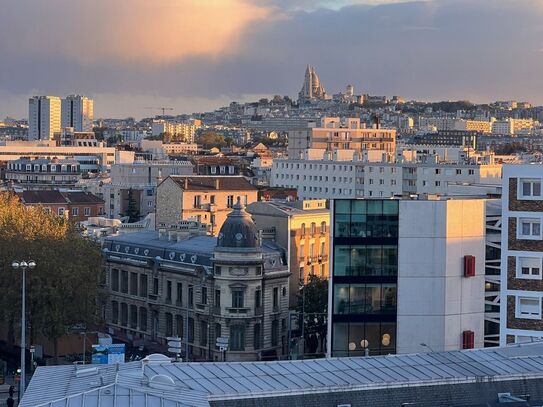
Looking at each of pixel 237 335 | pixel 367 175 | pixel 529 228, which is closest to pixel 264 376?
pixel 529 228

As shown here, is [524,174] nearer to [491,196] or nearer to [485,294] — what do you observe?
[485,294]

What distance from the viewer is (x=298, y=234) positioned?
79.7 m

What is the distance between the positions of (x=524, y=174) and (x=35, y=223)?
36.4 metres

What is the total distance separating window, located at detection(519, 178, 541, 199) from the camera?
2127 inches

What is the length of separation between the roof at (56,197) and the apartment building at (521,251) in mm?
77890

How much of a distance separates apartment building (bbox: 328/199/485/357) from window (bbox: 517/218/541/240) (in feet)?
10.8

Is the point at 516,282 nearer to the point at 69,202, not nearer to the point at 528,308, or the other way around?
the point at 528,308

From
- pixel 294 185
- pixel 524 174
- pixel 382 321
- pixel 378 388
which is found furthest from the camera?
pixel 294 185

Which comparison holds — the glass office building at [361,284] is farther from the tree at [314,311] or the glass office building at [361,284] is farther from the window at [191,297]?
the window at [191,297]

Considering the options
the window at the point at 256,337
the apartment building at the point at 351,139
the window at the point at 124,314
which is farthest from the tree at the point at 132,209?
the apartment building at the point at 351,139

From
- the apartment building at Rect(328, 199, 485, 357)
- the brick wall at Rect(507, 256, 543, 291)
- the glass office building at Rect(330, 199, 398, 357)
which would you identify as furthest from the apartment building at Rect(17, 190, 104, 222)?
the brick wall at Rect(507, 256, 543, 291)

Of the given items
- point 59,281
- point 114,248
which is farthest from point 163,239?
point 59,281

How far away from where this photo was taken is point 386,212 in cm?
5728

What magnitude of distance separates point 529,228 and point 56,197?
83254mm
